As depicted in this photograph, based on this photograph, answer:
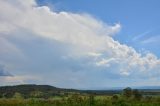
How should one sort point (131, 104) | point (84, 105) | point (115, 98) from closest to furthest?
point (84, 105) < point (131, 104) < point (115, 98)

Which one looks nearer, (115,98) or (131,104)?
(131,104)

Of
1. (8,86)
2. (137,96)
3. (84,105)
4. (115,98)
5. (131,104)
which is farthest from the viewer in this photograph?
(8,86)

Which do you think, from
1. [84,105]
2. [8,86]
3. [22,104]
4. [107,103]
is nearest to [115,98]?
[107,103]

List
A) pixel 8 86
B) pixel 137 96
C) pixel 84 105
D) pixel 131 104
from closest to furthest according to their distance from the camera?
pixel 84 105 → pixel 131 104 → pixel 137 96 → pixel 8 86

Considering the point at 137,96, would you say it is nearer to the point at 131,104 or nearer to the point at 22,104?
the point at 131,104

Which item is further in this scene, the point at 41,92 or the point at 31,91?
the point at 31,91

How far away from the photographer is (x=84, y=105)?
2897 centimetres

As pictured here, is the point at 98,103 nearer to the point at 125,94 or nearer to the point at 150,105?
the point at 150,105

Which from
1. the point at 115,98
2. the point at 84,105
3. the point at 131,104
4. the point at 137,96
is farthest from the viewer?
the point at 137,96

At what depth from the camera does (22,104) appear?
30281mm

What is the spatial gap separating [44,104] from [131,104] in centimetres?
693

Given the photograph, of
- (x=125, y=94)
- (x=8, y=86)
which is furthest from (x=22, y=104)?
(x=8, y=86)

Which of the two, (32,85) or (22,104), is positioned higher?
(32,85)

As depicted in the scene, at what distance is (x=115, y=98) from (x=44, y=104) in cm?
687
